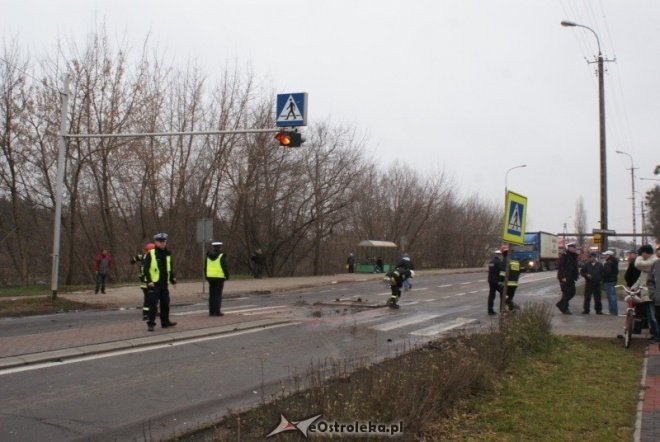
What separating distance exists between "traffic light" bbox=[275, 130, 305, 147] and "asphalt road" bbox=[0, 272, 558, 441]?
491 cm

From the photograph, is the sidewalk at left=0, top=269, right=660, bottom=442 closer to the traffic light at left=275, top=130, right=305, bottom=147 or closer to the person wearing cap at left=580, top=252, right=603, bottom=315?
the person wearing cap at left=580, top=252, right=603, bottom=315

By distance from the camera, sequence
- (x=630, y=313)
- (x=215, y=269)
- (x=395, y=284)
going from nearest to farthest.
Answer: (x=630, y=313), (x=215, y=269), (x=395, y=284)

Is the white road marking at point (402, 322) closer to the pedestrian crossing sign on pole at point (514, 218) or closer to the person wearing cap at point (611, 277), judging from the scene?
the pedestrian crossing sign on pole at point (514, 218)

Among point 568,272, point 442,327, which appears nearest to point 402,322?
point 442,327

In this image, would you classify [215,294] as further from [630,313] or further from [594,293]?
[594,293]

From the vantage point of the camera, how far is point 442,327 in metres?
13.1

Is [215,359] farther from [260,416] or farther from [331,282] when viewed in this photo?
[331,282]

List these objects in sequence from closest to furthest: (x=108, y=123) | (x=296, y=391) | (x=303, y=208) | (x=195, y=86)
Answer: (x=296, y=391) < (x=108, y=123) < (x=195, y=86) < (x=303, y=208)

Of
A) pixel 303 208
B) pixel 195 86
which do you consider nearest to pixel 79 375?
pixel 195 86

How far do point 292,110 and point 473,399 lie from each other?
38.2ft

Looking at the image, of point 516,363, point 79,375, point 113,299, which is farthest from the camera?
point 113,299

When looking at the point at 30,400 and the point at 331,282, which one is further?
the point at 331,282

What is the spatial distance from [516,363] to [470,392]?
78.6 inches

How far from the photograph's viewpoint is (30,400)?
21.0 ft
